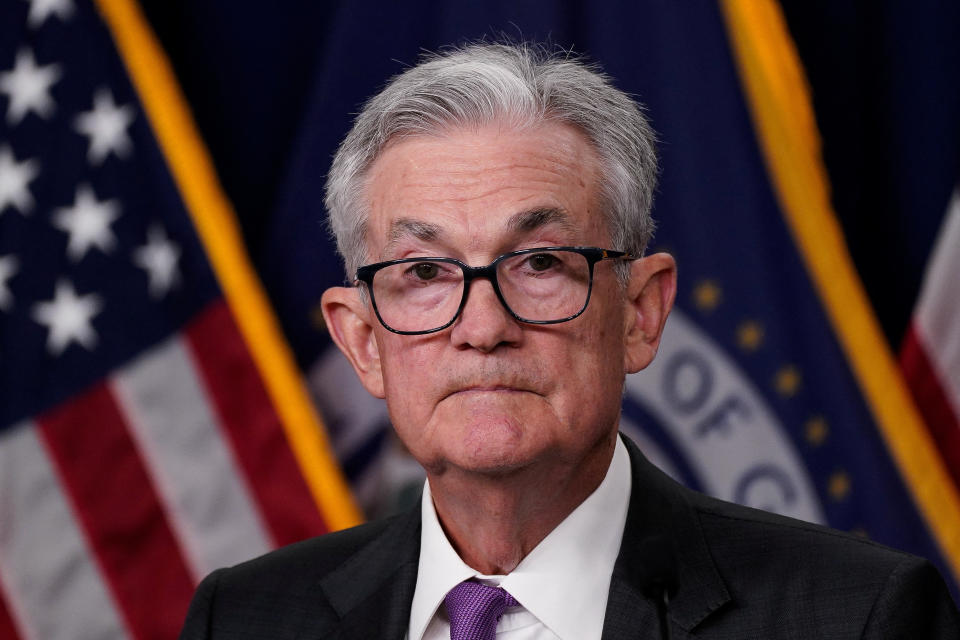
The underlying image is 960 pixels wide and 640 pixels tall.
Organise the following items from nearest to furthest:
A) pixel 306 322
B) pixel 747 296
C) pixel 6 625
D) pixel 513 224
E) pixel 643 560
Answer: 1. pixel 643 560
2. pixel 513 224
3. pixel 6 625
4. pixel 747 296
5. pixel 306 322

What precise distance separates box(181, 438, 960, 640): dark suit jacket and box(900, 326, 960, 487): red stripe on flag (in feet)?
5.30

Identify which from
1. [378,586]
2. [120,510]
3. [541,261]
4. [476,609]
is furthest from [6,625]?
[541,261]

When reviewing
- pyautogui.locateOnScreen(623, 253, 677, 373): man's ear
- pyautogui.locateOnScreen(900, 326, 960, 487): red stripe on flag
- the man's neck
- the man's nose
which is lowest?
pyautogui.locateOnScreen(900, 326, 960, 487): red stripe on flag

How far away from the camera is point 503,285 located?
1.45 meters

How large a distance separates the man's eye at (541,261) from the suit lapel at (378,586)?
46cm

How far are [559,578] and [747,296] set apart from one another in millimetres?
1640

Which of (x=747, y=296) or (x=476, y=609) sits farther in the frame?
(x=747, y=296)

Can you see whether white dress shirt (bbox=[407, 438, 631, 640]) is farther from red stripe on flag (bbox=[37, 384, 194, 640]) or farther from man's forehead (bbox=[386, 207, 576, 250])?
red stripe on flag (bbox=[37, 384, 194, 640])

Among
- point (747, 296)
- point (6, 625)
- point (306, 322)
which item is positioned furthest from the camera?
point (306, 322)

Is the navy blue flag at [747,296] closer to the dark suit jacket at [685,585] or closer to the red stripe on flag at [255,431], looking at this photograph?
the red stripe on flag at [255,431]

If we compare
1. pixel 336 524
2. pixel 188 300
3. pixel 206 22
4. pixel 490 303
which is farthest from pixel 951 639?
pixel 206 22

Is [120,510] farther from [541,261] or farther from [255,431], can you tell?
[541,261]

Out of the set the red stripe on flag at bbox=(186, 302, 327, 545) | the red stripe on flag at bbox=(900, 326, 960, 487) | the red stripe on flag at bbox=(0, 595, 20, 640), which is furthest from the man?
the red stripe on flag at bbox=(900, 326, 960, 487)

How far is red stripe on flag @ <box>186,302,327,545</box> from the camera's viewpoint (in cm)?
291
